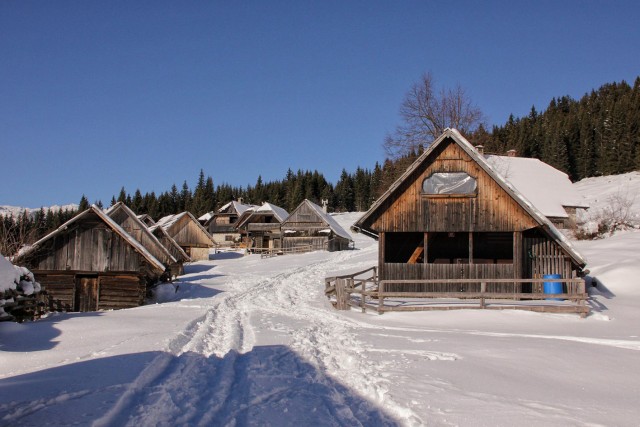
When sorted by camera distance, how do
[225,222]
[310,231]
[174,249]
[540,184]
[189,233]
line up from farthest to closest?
1. [225,222]
2. [310,231]
3. [189,233]
4. [174,249]
5. [540,184]

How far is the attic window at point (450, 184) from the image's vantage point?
2066cm

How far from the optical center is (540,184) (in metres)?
40.7

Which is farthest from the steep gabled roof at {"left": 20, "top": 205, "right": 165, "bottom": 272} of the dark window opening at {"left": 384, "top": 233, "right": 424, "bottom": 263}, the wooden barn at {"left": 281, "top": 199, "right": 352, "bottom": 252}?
the wooden barn at {"left": 281, "top": 199, "right": 352, "bottom": 252}

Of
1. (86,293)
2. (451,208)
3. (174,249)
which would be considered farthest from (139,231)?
(451,208)

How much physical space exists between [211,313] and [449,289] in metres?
9.89

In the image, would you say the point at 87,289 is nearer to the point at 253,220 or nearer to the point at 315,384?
the point at 315,384

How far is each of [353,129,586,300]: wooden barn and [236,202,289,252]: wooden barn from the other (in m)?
46.3

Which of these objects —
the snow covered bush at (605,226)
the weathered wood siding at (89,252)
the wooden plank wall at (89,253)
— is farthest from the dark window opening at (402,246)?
the snow covered bush at (605,226)

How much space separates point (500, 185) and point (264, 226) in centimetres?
5062

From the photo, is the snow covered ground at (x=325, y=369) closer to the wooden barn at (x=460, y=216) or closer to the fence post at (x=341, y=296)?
the fence post at (x=341, y=296)

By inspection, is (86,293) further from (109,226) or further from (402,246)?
(402,246)

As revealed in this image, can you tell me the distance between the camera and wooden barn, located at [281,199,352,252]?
6106cm

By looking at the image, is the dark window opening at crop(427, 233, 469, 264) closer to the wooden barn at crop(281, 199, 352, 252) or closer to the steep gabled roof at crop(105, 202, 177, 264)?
the steep gabled roof at crop(105, 202, 177, 264)

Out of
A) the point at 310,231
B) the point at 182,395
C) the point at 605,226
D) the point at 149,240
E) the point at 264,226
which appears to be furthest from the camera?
the point at 264,226
